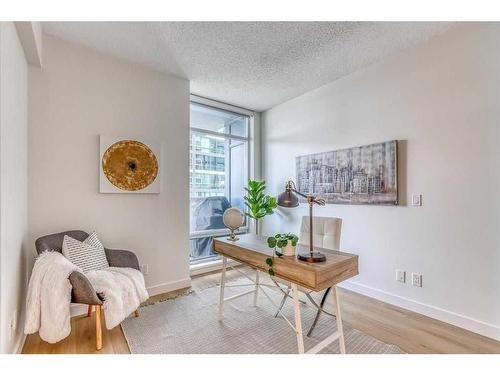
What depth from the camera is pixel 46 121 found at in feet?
7.72

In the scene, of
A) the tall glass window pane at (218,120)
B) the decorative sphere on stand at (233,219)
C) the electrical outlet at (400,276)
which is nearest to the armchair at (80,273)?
the decorative sphere on stand at (233,219)

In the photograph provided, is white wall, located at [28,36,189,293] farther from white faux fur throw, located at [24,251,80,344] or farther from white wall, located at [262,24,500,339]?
white wall, located at [262,24,500,339]

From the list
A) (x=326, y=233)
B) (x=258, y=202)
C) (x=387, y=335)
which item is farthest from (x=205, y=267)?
(x=387, y=335)

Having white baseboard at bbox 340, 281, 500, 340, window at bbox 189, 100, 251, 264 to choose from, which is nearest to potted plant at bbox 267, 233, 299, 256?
white baseboard at bbox 340, 281, 500, 340

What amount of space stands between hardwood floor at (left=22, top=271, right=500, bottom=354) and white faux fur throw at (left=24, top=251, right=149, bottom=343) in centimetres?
21

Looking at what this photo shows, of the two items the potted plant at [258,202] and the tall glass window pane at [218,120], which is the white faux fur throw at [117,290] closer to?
the potted plant at [258,202]

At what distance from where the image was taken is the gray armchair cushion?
5.98ft

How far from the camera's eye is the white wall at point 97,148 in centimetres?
234

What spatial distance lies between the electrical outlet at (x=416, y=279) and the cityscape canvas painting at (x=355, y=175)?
0.73 metres

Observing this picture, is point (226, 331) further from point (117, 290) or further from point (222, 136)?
point (222, 136)

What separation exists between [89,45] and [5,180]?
174 cm
